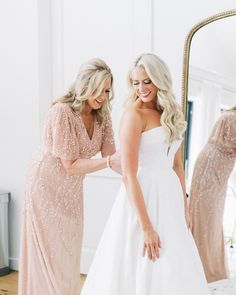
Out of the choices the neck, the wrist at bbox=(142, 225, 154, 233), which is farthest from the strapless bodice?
the wrist at bbox=(142, 225, 154, 233)

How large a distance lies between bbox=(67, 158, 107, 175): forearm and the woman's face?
1.08ft

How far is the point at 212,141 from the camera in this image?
3.07 meters

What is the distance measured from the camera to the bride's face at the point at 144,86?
2293 millimetres

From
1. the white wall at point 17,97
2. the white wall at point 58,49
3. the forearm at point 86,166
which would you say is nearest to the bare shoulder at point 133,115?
the forearm at point 86,166

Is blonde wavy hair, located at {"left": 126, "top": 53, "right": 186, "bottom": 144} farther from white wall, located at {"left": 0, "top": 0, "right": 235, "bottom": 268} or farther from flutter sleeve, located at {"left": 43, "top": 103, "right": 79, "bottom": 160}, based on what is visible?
white wall, located at {"left": 0, "top": 0, "right": 235, "bottom": 268}

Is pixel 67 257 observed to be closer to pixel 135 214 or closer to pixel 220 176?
pixel 135 214

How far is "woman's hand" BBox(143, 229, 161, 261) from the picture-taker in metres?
2.15

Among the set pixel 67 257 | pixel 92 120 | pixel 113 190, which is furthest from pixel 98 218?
pixel 92 120

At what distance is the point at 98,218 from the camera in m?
3.91

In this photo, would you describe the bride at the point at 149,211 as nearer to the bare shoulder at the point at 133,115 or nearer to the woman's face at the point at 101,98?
the bare shoulder at the point at 133,115

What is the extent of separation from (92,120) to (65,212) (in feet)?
1.88

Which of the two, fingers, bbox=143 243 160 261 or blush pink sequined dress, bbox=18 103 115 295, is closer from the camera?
fingers, bbox=143 243 160 261

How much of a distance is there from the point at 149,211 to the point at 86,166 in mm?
567

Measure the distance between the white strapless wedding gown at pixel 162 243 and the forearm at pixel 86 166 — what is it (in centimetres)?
32
